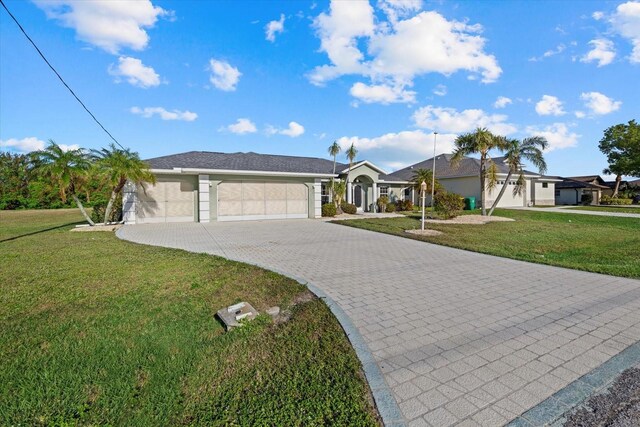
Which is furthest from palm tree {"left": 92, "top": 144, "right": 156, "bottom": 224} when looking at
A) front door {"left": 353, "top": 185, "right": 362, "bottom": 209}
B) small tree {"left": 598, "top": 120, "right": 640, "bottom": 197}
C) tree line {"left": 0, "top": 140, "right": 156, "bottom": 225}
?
small tree {"left": 598, "top": 120, "right": 640, "bottom": 197}

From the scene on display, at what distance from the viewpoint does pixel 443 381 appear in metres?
2.89

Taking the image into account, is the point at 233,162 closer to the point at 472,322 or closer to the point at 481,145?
the point at 481,145

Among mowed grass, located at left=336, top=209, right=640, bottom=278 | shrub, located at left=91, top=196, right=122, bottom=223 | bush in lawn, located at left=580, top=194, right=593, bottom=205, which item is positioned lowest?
mowed grass, located at left=336, top=209, right=640, bottom=278

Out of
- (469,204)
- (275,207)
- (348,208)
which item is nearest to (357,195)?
(348,208)

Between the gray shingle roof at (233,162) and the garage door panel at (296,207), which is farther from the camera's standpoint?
the garage door panel at (296,207)

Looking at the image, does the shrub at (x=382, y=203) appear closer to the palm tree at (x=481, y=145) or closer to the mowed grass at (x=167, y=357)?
the palm tree at (x=481, y=145)

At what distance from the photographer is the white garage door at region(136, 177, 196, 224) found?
17.6 metres

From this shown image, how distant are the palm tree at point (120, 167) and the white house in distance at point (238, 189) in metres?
1.05

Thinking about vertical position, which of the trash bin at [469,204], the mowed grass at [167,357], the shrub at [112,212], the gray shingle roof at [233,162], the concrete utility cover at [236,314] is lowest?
the mowed grass at [167,357]

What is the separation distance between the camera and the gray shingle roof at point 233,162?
18891 mm

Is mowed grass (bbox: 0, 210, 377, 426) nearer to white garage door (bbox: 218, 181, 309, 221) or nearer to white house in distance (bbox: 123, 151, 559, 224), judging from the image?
white house in distance (bbox: 123, 151, 559, 224)

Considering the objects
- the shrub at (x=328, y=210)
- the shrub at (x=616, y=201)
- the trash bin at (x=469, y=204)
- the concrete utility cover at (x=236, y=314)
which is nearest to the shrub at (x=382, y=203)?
the shrub at (x=328, y=210)

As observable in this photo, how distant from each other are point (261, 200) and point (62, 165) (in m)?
10.1

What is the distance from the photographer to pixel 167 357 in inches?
132
